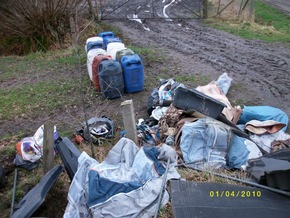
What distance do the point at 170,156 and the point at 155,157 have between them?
21 cm

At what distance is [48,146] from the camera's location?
418 cm

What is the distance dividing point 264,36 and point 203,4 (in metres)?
3.72

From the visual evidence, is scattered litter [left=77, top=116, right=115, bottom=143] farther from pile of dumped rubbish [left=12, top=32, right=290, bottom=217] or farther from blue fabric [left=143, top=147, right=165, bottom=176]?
blue fabric [left=143, top=147, right=165, bottom=176]

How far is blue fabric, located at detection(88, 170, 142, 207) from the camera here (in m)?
3.40

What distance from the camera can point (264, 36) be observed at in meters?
11.2

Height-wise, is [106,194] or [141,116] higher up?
[106,194]

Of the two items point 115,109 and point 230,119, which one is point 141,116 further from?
point 230,119

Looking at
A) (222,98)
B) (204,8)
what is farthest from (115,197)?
(204,8)

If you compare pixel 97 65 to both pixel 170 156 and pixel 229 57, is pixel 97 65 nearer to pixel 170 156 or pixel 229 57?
pixel 170 156

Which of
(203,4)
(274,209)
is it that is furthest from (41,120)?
A: (203,4)

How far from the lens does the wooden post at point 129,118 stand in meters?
4.61

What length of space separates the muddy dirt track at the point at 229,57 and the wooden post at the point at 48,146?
148 inches
